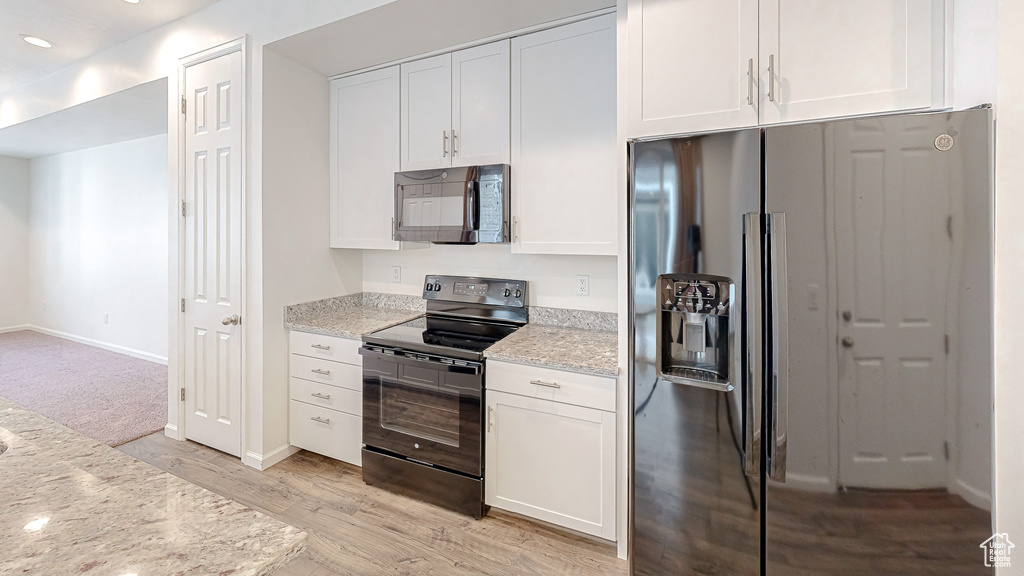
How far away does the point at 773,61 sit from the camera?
61.3 inches

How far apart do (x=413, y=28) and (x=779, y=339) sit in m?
2.19

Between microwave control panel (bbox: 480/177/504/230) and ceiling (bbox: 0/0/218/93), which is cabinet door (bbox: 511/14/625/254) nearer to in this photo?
microwave control panel (bbox: 480/177/504/230)

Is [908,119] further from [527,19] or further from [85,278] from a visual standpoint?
[85,278]

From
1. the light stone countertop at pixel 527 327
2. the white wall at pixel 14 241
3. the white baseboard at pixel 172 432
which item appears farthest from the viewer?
the white wall at pixel 14 241

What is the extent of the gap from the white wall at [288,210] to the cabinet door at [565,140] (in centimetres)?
137

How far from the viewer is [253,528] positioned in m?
0.70

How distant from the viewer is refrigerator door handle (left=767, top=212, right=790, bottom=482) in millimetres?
1418

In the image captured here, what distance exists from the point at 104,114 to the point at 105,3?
1.61m

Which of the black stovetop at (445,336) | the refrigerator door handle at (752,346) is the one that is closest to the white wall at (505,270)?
the black stovetop at (445,336)

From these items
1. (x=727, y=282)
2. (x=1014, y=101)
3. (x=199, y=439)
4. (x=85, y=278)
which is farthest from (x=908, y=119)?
(x=85, y=278)

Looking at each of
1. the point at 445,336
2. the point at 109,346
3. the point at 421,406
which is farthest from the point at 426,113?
the point at 109,346

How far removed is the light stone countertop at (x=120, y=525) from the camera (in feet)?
2.01

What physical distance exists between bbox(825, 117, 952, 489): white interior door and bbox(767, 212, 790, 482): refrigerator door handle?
0.47 feet

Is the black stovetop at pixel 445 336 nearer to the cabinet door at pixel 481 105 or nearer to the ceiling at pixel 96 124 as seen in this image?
the cabinet door at pixel 481 105
